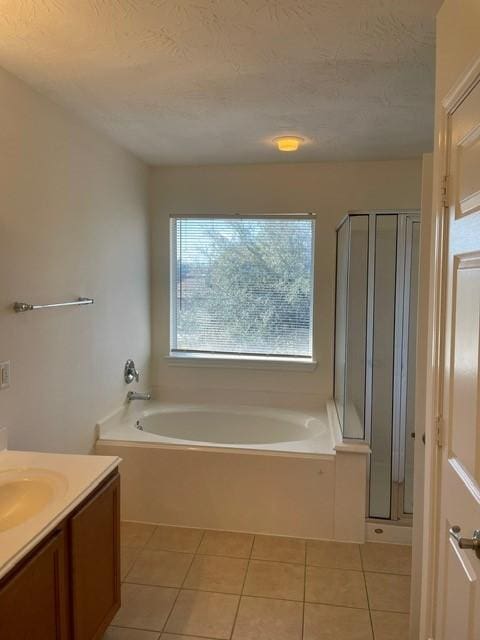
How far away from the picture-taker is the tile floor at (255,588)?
2.11 metres

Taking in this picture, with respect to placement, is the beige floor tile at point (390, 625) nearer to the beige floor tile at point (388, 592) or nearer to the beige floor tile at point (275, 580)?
the beige floor tile at point (388, 592)

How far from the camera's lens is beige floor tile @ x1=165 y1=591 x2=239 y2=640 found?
6.85ft

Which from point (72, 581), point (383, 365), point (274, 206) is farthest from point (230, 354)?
point (72, 581)

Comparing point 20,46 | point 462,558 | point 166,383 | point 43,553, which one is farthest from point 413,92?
point 166,383

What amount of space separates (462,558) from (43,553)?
1.22 meters

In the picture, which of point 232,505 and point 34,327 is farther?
point 232,505

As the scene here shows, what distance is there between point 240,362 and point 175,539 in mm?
1481

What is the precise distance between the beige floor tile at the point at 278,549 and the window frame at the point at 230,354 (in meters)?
1.37

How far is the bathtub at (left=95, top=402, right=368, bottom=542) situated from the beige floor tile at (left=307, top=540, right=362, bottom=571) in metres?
0.05

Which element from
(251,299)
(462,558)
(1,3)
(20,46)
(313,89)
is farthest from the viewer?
(251,299)

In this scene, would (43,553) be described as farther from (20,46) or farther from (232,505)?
(20,46)

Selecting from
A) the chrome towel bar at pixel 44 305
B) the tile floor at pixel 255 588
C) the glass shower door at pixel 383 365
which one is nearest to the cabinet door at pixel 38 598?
the tile floor at pixel 255 588

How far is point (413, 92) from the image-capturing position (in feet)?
7.48

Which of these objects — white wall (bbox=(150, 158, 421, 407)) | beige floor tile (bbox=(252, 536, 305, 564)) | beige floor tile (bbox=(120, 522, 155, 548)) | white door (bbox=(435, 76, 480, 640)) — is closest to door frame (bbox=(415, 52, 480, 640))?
white door (bbox=(435, 76, 480, 640))
